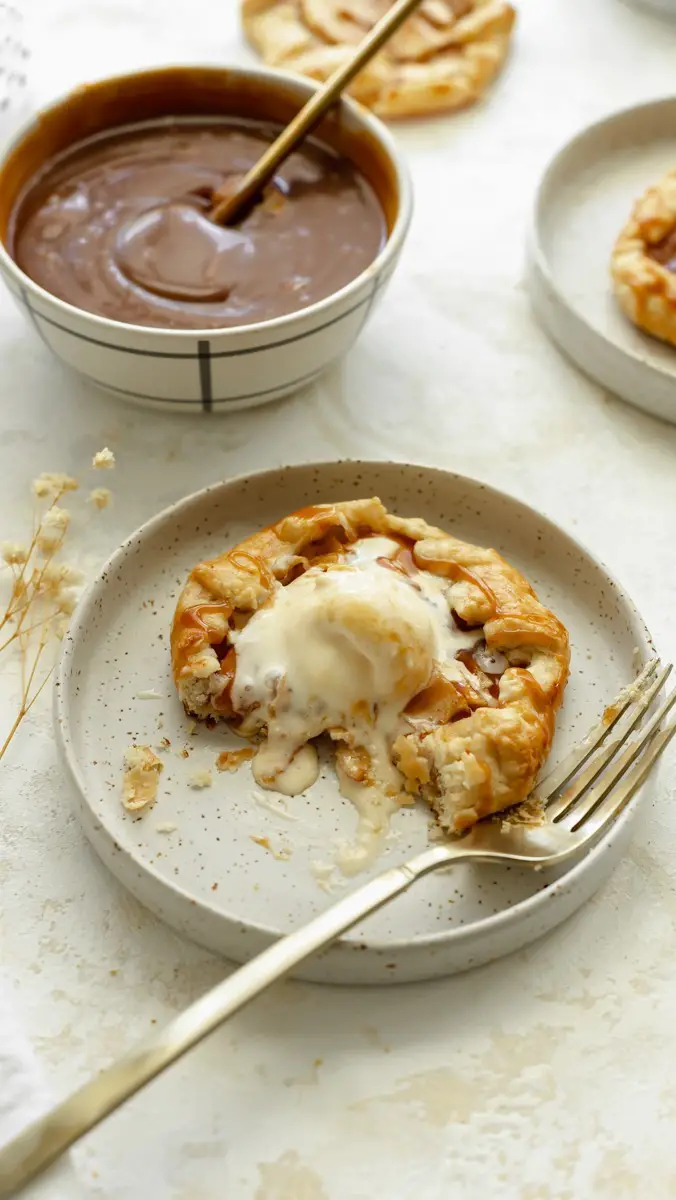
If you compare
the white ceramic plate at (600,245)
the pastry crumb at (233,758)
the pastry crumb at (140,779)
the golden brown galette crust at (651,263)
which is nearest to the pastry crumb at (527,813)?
the pastry crumb at (233,758)

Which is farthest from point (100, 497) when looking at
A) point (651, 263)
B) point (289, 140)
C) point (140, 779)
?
point (651, 263)

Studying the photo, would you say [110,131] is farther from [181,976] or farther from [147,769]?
[181,976]

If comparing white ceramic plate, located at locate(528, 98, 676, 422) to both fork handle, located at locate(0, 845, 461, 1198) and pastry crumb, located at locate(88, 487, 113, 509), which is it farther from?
fork handle, located at locate(0, 845, 461, 1198)

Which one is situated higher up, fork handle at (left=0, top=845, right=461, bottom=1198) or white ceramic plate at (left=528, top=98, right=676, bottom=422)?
white ceramic plate at (left=528, top=98, right=676, bottom=422)

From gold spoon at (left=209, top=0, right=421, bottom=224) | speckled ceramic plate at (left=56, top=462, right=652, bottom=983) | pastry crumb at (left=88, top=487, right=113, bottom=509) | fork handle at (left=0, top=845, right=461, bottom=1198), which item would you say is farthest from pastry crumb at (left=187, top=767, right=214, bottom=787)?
gold spoon at (left=209, top=0, right=421, bottom=224)

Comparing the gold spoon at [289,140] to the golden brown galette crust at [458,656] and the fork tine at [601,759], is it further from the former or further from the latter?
the fork tine at [601,759]

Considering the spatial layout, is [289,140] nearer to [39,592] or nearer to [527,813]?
[39,592]
